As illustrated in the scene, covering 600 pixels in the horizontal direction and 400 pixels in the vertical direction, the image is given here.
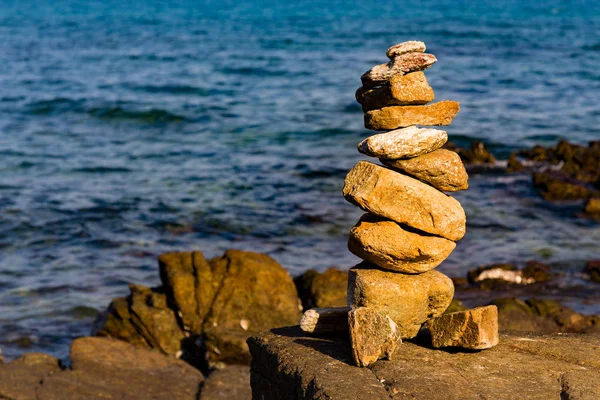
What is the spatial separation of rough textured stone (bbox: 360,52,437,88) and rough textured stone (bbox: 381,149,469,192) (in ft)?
2.59

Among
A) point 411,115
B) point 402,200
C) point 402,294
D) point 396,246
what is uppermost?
point 411,115

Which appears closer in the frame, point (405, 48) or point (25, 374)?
point (405, 48)

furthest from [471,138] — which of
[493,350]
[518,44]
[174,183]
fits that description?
[518,44]

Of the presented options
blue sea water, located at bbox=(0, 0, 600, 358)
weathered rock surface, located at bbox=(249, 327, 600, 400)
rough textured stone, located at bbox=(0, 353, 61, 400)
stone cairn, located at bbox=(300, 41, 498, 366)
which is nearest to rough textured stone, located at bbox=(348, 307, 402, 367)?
weathered rock surface, located at bbox=(249, 327, 600, 400)

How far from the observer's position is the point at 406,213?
7918mm

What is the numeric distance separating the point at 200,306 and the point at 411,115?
7.07 m

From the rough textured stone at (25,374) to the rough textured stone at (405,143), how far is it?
6.12 m

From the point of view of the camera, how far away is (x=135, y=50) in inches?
2060

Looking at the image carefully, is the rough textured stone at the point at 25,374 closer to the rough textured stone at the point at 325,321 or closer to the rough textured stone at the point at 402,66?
the rough textured stone at the point at 325,321

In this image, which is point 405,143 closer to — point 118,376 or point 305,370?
point 305,370

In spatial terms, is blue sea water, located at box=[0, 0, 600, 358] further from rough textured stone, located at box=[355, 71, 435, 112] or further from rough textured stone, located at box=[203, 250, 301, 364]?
rough textured stone, located at box=[355, 71, 435, 112]

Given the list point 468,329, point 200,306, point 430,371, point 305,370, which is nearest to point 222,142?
point 200,306

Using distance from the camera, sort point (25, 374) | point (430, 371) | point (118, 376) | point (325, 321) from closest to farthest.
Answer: point (430, 371) < point (325, 321) < point (25, 374) < point (118, 376)

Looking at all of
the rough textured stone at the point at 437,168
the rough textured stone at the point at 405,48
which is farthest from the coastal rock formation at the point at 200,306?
the rough textured stone at the point at 405,48
